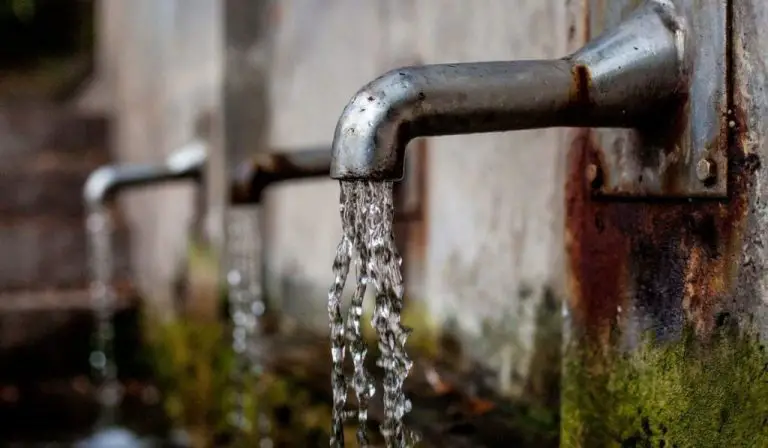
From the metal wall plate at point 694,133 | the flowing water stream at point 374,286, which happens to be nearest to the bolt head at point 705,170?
the metal wall plate at point 694,133

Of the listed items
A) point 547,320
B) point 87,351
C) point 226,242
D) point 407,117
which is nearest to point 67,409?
point 87,351

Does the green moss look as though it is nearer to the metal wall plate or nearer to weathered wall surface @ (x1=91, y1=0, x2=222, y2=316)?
the metal wall plate

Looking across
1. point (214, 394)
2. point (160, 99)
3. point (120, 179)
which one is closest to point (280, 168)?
point (120, 179)

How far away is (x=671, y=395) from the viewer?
1.23 m

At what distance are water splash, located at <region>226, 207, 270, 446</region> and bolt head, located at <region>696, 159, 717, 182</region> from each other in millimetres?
1865

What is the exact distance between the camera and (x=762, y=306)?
1.07m

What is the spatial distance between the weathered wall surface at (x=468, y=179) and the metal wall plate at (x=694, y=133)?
0.46m

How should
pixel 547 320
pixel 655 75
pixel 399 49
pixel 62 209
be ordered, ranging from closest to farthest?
pixel 655 75 < pixel 547 320 < pixel 399 49 < pixel 62 209

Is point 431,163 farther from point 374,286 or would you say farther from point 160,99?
point 160,99

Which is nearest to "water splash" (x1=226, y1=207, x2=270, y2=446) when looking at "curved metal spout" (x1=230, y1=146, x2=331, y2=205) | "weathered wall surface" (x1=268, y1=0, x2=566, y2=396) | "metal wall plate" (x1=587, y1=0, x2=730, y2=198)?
"weathered wall surface" (x1=268, y1=0, x2=566, y2=396)

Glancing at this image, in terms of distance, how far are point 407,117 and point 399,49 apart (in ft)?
4.93

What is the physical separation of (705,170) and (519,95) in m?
0.25

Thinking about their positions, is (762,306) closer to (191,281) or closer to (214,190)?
(214,190)

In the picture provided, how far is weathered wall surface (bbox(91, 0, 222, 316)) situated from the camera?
391 centimetres
